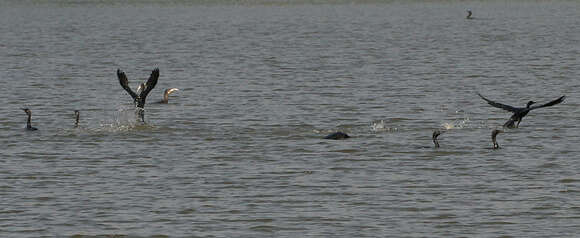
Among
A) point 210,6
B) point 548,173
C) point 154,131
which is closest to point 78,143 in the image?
point 154,131

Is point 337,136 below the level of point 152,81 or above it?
below

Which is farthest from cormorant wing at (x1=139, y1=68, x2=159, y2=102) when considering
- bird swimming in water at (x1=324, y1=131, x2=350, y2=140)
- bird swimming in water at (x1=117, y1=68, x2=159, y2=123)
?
bird swimming in water at (x1=324, y1=131, x2=350, y2=140)

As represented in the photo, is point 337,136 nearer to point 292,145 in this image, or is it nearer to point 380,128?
point 292,145

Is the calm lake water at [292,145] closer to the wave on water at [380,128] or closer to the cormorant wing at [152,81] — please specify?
the wave on water at [380,128]

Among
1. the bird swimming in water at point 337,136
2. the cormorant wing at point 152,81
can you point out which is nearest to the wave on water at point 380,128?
the bird swimming in water at point 337,136

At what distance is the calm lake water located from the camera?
19547mm

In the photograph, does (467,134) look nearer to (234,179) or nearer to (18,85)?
(234,179)

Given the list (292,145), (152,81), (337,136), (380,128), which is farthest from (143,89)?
(380,128)

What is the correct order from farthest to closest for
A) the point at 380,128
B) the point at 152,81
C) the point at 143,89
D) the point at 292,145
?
the point at 143,89 < the point at 152,81 < the point at 380,128 < the point at 292,145

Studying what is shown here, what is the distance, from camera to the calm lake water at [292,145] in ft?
64.1

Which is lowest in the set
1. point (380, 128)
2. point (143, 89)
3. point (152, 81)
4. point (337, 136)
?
point (380, 128)

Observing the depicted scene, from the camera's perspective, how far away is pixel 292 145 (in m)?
27.3

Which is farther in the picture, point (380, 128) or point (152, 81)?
point (152, 81)

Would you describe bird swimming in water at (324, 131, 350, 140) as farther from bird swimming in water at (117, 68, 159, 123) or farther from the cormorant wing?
bird swimming in water at (117, 68, 159, 123)
